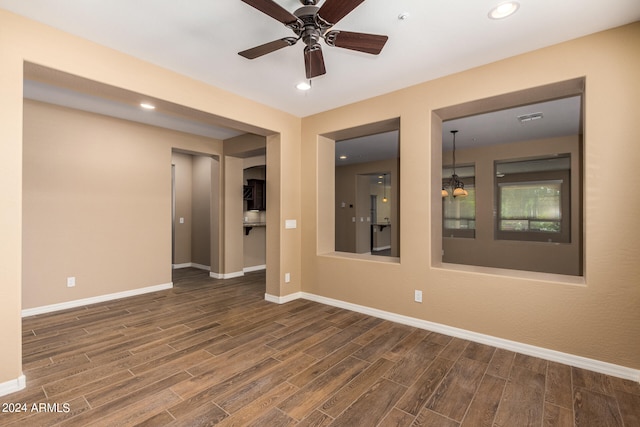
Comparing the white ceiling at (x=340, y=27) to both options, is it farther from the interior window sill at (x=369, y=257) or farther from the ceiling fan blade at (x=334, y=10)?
the interior window sill at (x=369, y=257)

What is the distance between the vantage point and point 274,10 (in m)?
1.75

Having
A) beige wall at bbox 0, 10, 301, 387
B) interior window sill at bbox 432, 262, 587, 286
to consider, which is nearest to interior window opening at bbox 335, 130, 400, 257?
beige wall at bbox 0, 10, 301, 387

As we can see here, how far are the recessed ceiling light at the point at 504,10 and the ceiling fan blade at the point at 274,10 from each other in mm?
1428

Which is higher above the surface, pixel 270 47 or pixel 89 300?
pixel 270 47

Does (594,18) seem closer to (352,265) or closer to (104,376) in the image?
(352,265)

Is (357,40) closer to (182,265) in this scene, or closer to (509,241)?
(509,241)

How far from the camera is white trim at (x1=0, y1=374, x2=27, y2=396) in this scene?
6.74 feet

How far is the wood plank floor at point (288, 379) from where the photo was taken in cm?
187

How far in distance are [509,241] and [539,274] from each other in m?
3.52

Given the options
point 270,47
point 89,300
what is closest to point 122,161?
point 89,300

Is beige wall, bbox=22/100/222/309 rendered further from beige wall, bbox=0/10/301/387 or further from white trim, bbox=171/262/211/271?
white trim, bbox=171/262/211/271

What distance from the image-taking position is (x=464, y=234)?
6836mm

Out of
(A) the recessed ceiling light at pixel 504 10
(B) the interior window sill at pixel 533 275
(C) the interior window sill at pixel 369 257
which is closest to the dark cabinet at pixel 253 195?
(C) the interior window sill at pixel 369 257

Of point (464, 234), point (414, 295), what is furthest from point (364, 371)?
point (464, 234)
